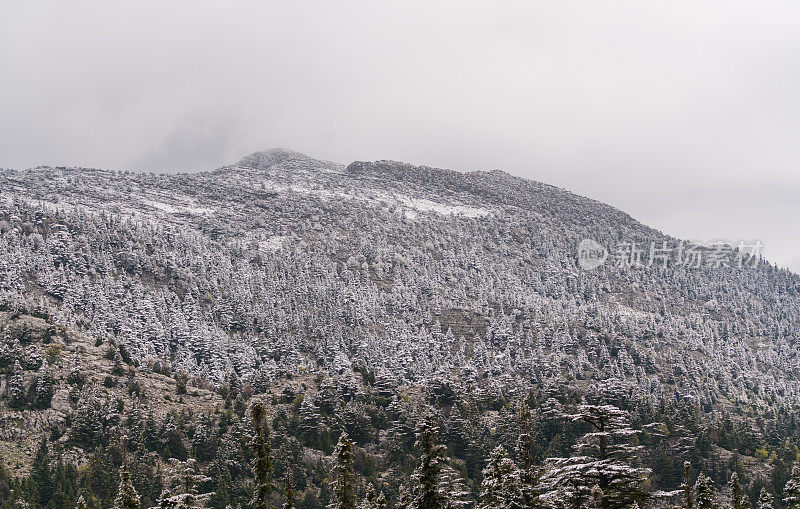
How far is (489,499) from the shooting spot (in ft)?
151

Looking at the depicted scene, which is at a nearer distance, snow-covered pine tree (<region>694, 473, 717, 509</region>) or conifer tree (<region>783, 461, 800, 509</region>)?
conifer tree (<region>783, 461, 800, 509</region>)

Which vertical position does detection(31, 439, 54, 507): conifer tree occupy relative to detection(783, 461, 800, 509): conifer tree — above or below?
below

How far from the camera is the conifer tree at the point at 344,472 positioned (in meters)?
52.9

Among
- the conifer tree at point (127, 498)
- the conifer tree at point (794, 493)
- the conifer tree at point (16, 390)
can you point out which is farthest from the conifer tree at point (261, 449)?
the conifer tree at point (16, 390)

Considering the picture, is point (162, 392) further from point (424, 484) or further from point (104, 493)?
point (424, 484)

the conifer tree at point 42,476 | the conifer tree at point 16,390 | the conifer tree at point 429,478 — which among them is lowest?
the conifer tree at point 42,476

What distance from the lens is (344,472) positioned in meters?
54.0

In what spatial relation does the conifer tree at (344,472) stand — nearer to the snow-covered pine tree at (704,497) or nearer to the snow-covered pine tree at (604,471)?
the snow-covered pine tree at (604,471)

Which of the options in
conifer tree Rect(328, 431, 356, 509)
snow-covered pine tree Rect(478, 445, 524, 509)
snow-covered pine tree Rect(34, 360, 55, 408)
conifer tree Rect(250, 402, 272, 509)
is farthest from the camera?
snow-covered pine tree Rect(34, 360, 55, 408)

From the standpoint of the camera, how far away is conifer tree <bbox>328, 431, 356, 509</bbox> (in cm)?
5294

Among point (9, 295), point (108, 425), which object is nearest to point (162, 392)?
point (108, 425)

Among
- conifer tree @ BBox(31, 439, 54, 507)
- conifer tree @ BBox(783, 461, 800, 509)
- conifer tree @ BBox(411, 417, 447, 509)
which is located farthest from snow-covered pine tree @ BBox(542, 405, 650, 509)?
conifer tree @ BBox(31, 439, 54, 507)

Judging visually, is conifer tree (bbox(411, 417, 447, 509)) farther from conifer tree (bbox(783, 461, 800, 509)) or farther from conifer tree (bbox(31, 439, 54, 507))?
conifer tree (bbox(31, 439, 54, 507))

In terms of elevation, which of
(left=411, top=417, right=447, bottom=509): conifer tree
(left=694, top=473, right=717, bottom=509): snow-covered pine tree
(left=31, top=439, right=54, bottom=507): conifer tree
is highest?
(left=411, top=417, right=447, bottom=509): conifer tree
